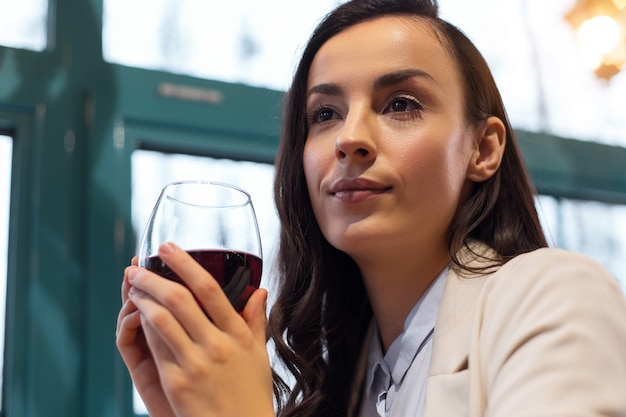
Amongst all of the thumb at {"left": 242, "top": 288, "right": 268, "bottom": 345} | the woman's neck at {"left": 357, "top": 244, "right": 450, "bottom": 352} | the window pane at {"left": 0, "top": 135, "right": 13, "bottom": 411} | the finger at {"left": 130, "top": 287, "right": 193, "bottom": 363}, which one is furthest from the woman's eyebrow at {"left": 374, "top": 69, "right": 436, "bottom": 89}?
the window pane at {"left": 0, "top": 135, "right": 13, "bottom": 411}

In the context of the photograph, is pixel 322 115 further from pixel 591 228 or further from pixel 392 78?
pixel 591 228

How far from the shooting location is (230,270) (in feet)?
3.15

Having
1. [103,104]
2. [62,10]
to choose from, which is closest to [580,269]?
[103,104]

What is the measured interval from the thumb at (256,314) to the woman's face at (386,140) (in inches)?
13.7

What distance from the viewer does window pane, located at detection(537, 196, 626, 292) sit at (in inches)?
104

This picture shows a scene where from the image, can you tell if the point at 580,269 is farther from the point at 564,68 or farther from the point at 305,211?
the point at 564,68

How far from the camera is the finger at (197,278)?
2.99ft

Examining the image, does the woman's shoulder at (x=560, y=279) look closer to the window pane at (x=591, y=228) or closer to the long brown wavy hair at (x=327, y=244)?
the long brown wavy hair at (x=327, y=244)

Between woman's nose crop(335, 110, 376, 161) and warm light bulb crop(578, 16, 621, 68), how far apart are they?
5.42 ft

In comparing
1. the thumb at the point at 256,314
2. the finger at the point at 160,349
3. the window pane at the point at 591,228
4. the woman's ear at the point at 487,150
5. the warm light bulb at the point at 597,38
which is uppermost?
the warm light bulb at the point at 597,38

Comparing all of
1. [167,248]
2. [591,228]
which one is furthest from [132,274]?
[591,228]

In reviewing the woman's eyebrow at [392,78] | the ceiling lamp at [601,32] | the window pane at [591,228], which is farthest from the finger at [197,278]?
the ceiling lamp at [601,32]

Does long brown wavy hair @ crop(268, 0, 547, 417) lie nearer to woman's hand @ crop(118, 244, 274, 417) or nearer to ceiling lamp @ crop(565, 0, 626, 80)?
woman's hand @ crop(118, 244, 274, 417)

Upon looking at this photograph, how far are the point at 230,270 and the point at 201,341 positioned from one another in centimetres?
9
